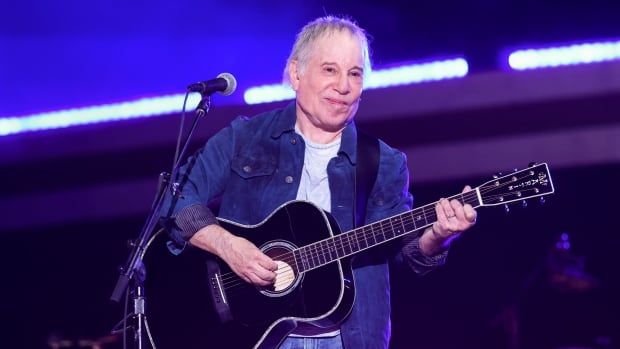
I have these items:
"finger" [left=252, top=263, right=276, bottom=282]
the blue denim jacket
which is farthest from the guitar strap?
"finger" [left=252, top=263, right=276, bottom=282]

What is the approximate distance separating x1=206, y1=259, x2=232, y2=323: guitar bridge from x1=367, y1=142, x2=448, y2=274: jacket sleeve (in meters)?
0.74

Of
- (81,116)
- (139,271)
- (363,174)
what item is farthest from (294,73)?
(81,116)

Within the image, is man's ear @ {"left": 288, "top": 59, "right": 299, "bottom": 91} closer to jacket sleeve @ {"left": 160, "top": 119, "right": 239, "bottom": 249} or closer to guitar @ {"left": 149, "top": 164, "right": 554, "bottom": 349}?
jacket sleeve @ {"left": 160, "top": 119, "right": 239, "bottom": 249}

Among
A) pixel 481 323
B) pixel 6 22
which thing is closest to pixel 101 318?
pixel 6 22

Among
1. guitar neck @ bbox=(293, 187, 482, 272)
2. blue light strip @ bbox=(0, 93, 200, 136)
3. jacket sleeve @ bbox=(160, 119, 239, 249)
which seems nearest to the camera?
guitar neck @ bbox=(293, 187, 482, 272)

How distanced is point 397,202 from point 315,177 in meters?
0.41

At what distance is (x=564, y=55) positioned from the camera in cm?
543

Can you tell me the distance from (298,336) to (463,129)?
2642mm

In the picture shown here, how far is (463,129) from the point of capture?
18.7ft

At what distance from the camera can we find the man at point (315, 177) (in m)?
3.55

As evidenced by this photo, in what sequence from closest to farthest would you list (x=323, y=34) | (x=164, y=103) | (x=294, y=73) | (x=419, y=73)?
1. (x=323, y=34)
2. (x=294, y=73)
3. (x=419, y=73)
4. (x=164, y=103)

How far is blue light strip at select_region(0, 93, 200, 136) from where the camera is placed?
6.00 metres

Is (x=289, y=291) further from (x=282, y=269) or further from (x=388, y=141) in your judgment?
(x=388, y=141)

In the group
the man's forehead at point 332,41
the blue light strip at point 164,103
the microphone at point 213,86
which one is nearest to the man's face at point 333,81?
the man's forehead at point 332,41
